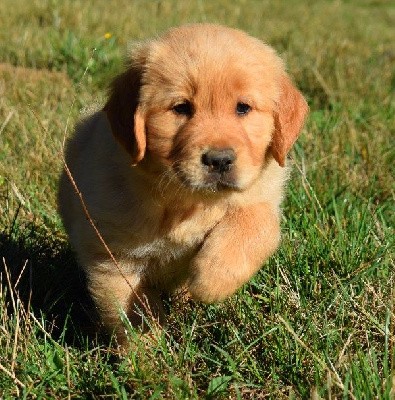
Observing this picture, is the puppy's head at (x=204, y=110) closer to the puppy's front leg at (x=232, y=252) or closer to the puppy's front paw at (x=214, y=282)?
the puppy's front leg at (x=232, y=252)

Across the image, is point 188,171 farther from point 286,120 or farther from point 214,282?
point 286,120

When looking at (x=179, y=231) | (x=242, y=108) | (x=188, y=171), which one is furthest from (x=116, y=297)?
(x=242, y=108)

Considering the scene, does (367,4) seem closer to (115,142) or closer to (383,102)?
(383,102)

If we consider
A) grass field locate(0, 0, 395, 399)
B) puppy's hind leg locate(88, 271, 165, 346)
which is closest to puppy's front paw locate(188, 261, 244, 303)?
grass field locate(0, 0, 395, 399)

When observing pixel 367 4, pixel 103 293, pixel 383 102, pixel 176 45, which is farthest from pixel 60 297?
pixel 367 4

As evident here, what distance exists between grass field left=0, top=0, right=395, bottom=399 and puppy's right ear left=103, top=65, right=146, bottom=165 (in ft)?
0.97

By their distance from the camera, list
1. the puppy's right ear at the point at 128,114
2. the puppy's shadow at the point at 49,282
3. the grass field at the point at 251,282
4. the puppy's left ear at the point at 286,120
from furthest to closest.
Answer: the puppy's shadow at the point at 49,282 < the puppy's left ear at the point at 286,120 < the puppy's right ear at the point at 128,114 < the grass field at the point at 251,282

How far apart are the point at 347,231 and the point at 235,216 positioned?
0.89 metres

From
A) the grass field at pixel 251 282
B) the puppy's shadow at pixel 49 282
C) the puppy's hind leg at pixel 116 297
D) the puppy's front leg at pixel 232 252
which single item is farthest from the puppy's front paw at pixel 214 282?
the puppy's shadow at pixel 49 282

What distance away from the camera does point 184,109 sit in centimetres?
288

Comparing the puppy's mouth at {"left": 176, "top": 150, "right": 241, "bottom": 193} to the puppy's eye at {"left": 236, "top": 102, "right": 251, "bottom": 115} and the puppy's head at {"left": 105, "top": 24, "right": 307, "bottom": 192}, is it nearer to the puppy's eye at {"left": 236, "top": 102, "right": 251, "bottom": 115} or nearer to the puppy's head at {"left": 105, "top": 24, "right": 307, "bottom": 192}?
the puppy's head at {"left": 105, "top": 24, "right": 307, "bottom": 192}

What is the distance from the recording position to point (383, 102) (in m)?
5.66

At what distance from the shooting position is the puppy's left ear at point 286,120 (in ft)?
9.87

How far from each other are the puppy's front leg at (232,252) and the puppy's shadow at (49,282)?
69 centimetres
